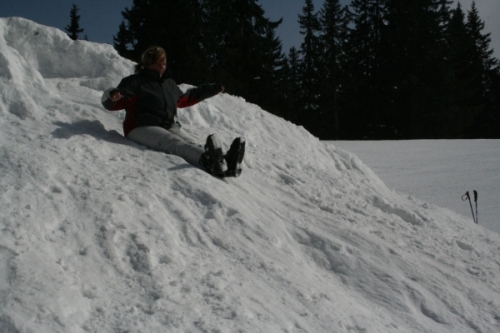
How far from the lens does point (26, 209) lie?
314cm

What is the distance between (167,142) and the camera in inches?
186

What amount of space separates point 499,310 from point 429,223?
1.75 m

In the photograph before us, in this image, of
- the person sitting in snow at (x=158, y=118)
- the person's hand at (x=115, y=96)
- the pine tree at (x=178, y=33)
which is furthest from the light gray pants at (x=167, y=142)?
the pine tree at (x=178, y=33)

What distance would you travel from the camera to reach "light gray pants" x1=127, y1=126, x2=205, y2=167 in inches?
179

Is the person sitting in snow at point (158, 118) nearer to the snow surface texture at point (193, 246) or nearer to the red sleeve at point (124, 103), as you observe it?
the red sleeve at point (124, 103)

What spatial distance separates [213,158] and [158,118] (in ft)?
3.28

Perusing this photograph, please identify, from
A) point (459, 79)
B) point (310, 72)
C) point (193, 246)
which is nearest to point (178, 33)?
point (310, 72)

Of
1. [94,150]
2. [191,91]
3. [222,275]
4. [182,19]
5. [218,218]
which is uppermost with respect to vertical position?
[182,19]

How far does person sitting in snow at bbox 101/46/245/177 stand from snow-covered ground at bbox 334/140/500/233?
213 inches

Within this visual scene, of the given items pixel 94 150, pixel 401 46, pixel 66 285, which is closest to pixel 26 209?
pixel 66 285

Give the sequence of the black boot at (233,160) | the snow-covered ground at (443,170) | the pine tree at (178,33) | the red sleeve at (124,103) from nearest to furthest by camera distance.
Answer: the black boot at (233,160)
the red sleeve at (124,103)
the snow-covered ground at (443,170)
the pine tree at (178,33)

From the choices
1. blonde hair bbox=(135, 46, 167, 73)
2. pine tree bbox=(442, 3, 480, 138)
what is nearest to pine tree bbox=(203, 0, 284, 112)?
pine tree bbox=(442, 3, 480, 138)

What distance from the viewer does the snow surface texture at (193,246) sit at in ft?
8.80

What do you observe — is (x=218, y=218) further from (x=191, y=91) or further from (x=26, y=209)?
(x=191, y=91)
